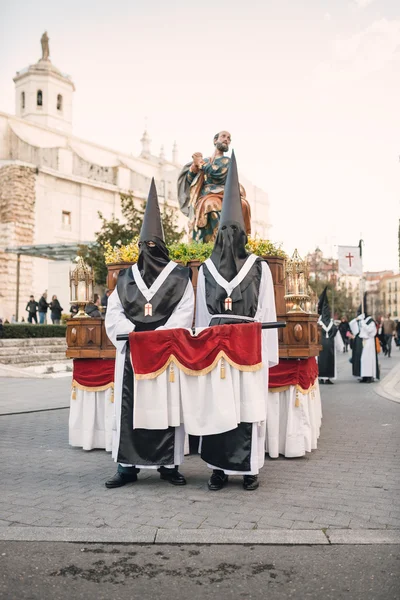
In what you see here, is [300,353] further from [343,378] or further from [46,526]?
[343,378]

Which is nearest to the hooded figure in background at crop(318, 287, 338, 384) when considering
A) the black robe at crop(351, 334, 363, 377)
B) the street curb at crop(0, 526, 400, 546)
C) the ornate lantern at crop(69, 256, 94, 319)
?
the black robe at crop(351, 334, 363, 377)

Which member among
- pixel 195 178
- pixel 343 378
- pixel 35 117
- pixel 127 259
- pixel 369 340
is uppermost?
pixel 35 117

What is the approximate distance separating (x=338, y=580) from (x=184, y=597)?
2.85 feet

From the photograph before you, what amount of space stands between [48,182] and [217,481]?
3980 cm

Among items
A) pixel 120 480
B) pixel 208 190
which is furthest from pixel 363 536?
pixel 208 190

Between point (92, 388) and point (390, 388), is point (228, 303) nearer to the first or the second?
point (92, 388)

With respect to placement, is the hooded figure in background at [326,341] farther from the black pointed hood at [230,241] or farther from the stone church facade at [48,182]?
the stone church facade at [48,182]

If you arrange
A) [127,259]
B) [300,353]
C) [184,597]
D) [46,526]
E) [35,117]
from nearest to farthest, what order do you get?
1. [184,597]
2. [46,526]
3. [300,353]
4. [127,259]
5. [35,117]

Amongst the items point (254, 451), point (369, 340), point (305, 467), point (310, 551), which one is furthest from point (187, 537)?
point (369, 340)

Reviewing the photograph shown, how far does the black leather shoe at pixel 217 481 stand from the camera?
521 cm

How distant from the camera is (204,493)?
511 centimetres

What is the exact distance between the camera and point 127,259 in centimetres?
786

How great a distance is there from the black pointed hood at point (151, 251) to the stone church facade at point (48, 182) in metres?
32.5

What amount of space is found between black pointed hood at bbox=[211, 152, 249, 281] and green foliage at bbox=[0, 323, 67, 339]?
17.7 meters
